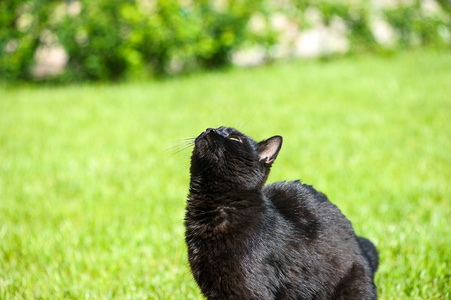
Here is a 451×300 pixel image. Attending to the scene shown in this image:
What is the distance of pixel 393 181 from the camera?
447 centimetres

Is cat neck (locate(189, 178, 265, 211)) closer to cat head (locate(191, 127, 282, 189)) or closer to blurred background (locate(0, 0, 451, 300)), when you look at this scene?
cat head (locate(191, 127, 282, 189))

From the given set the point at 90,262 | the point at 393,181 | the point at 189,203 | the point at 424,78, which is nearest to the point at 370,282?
the point at 189,203

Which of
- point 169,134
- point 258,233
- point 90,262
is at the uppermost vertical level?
point 258,233

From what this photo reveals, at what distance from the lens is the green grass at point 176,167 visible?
10.0ft

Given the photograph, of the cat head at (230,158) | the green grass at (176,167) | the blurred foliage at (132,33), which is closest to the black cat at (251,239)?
the cat head at (230,158)

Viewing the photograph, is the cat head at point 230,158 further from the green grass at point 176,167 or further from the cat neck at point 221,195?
the green grass at point 176,167

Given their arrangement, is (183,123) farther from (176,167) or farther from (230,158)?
(230,158)

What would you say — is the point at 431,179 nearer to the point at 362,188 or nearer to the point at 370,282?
the point at 362,188

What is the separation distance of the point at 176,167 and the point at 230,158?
3150 millimetres

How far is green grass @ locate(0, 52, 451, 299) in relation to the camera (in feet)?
10.0

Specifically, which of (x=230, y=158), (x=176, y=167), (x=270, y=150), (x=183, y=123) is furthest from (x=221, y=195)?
(x=183, y=123)

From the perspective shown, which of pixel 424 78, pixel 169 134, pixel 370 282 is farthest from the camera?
pixel 424 78

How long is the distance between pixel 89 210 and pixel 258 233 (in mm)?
2435

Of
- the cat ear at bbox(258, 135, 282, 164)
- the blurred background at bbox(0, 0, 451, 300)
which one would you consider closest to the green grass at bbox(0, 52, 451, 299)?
the blurred background at bbox(0, 0, 451, 300)
